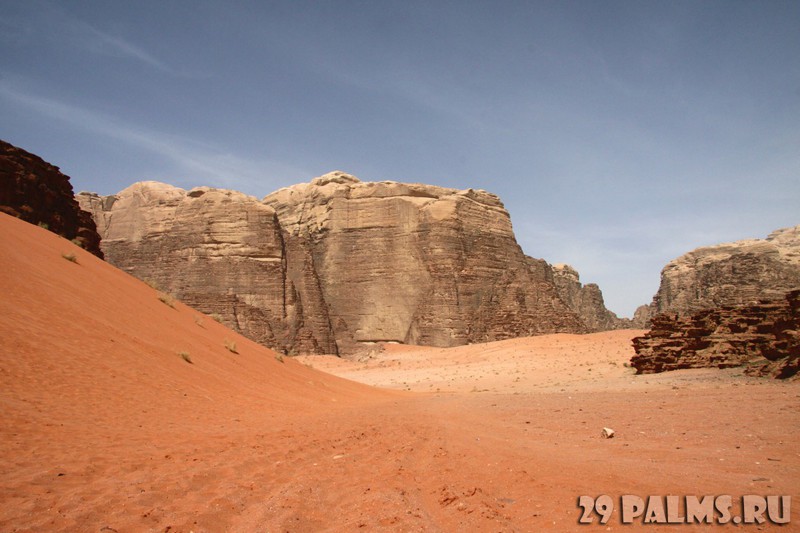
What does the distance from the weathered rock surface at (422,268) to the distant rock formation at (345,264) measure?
0.10m

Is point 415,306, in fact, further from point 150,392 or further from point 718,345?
point 150,392

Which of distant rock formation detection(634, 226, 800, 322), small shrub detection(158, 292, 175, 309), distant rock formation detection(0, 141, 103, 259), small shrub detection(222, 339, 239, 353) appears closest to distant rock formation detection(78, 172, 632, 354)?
distant rock formation detection(634, 226, 800, 322)

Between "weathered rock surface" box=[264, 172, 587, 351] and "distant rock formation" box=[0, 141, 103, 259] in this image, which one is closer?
"distant rock formation" box=[0, 141, 103, 259]

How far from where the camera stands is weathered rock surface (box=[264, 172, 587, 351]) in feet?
146

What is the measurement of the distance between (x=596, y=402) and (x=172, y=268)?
42.9m

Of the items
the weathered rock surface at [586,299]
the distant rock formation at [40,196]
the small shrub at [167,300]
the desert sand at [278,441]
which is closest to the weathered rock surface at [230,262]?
the distant rock formation at [40,196]

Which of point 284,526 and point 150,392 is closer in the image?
point 284,526

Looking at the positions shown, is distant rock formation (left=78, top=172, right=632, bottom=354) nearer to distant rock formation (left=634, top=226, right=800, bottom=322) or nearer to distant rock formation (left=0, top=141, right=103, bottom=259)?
distant rock formation (left=634, top=226, right=800, bottom=322)

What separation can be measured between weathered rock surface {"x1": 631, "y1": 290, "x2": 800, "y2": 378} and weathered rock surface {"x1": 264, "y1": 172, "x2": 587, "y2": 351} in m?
22.3

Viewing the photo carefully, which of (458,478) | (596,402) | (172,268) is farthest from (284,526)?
(172,268)

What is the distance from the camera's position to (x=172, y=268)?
47438 mm

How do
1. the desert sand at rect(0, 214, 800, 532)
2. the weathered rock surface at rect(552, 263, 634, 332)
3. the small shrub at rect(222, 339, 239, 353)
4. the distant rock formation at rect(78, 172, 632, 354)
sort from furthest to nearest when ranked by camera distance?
the weathered rock surface at rect(552, 263, 634, 332) < the distant rock formation at rect(78, 172, 632, 354) < the small shrub at rect(222, 339, 239, 353) < the desert sand at rect(0, 214, 800, 532)

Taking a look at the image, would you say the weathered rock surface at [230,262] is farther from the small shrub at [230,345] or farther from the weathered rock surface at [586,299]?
the weathered rock surface at [586,299]

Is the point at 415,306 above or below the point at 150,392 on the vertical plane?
above
